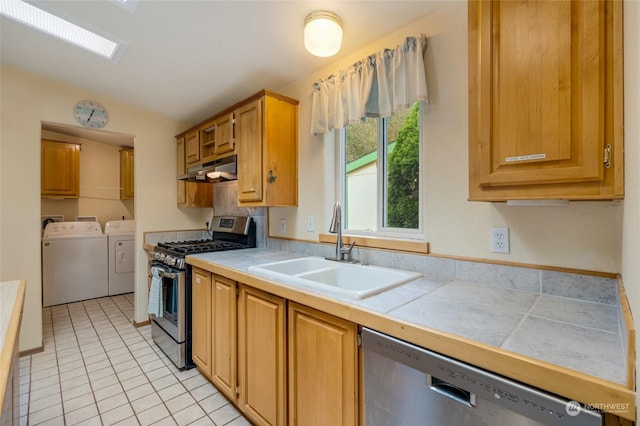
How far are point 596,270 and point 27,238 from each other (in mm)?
3930

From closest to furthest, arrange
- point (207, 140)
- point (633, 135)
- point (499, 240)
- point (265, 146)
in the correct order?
point (633, 135)
point (499, 240)
point (265, 146)
point (207, 140)

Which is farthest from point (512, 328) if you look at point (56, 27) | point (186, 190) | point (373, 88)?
point (186, 190)

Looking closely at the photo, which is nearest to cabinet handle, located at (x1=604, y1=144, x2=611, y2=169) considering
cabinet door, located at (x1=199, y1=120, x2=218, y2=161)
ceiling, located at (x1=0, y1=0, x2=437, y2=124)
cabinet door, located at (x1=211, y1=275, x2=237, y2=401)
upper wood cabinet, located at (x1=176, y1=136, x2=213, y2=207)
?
ceiling, located at (x1=0, y1=0, x2=437, y2=124)

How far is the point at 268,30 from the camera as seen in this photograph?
184cm

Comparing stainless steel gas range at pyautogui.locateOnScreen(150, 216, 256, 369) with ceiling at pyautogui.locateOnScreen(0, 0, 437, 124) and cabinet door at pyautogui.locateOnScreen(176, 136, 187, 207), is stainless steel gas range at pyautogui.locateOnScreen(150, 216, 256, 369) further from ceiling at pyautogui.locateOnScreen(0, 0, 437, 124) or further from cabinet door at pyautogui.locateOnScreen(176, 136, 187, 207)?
ceiling at pyautogui.locateOnScreen(0, 0, 437, 124)

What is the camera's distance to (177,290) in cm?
222

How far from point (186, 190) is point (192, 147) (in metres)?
0.52

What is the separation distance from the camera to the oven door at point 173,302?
2195 millimetres

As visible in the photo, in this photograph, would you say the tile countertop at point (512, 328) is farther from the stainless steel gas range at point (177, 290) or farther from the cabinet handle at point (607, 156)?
the stainless steel gas range at point (177, 290)

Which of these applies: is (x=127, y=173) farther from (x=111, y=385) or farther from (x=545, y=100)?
(x=545, y=100)

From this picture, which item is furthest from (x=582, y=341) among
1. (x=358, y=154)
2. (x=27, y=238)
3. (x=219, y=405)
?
(x=27, y=238)

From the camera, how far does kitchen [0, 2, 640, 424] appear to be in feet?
3.56

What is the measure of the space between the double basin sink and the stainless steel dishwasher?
0.44 meters

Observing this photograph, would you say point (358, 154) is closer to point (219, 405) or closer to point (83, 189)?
point (219, 405)
